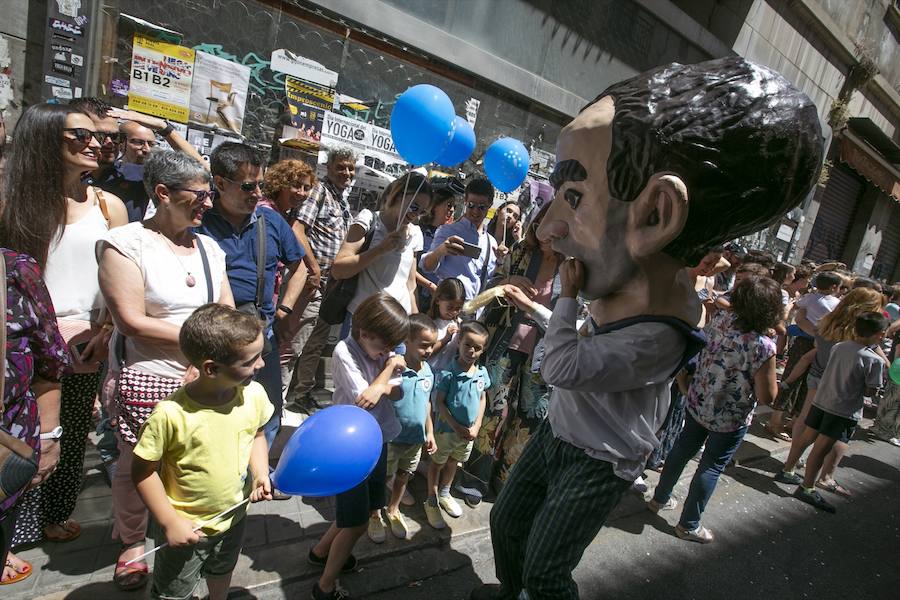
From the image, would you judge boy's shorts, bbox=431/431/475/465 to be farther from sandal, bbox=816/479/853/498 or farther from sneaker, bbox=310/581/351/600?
sandal, bbox=816/479/853/498

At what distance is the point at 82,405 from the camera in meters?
2.42

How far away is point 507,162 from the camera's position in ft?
14.3

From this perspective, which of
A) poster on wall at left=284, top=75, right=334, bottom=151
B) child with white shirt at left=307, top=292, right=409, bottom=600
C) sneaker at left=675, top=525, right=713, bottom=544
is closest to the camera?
child with white shirt at left=307, top=292, right=409, bottom=600

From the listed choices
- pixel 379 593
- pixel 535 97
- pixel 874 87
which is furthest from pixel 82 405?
pixel 874 87

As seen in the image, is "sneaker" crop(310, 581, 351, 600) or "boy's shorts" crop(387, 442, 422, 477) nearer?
"sneaker" crop(310, 581, 351, 600)

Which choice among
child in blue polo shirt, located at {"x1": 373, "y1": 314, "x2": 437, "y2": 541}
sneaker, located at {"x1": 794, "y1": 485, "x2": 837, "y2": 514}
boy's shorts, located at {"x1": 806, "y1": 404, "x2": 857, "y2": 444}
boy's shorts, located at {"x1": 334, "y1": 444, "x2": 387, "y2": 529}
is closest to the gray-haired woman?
boy's shorts, located at {"x1": 334, "y1": 444, "x2": 387, "y2": 529}

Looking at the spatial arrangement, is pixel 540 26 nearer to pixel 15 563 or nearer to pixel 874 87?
pixel 15 563

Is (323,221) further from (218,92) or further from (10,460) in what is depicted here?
(10,460)

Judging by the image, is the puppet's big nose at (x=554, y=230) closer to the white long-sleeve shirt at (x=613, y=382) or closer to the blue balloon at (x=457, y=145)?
the white long-sleeve shirt at (x=613, y=382)

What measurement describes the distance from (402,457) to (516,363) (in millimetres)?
999

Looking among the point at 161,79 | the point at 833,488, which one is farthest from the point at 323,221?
the point at 833,488

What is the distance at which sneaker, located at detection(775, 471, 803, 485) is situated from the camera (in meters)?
4.61

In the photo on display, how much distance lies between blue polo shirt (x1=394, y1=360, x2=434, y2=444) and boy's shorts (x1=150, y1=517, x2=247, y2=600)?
965 mm

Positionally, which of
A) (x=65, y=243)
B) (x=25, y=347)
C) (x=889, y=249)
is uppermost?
(x=889, y=249)
